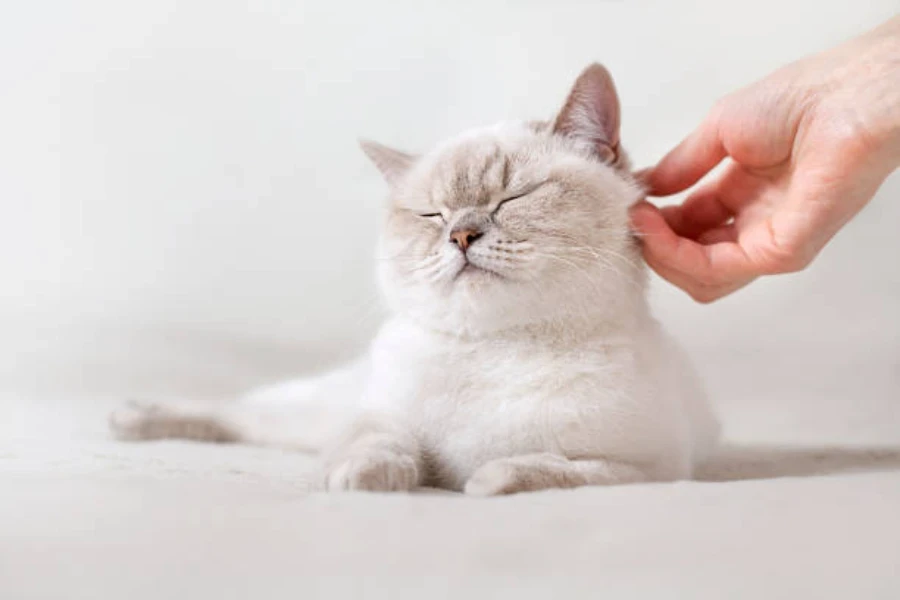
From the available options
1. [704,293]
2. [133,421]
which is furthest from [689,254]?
[133,421]

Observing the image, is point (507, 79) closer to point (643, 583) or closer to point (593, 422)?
point (593, 422)

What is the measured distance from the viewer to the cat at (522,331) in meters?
1.55

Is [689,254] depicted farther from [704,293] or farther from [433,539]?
[433,539]

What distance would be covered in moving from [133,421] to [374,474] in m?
1.06

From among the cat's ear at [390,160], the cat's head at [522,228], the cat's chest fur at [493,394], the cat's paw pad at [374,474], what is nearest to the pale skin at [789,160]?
the cat's head at [522,228]

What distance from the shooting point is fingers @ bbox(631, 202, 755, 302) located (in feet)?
5.82

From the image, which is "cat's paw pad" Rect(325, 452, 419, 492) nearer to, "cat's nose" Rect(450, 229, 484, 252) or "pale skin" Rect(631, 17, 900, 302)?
"cat's nose" Rect(450, 229, 484, 252)

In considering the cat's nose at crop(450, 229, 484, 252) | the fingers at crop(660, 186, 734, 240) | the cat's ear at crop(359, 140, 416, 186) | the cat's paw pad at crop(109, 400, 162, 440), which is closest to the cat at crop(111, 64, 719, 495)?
the cat's nose at crop(450, 229, 484, 252)

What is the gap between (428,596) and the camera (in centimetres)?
98

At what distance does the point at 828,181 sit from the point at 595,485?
2.47 ft

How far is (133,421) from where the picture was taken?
222cm

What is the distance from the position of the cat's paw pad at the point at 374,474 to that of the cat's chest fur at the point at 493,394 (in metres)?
0.14

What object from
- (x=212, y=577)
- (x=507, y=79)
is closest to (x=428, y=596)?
(x=212, y=577)

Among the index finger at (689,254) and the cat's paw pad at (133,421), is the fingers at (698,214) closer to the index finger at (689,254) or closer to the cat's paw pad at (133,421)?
the index finger at (689,254)
